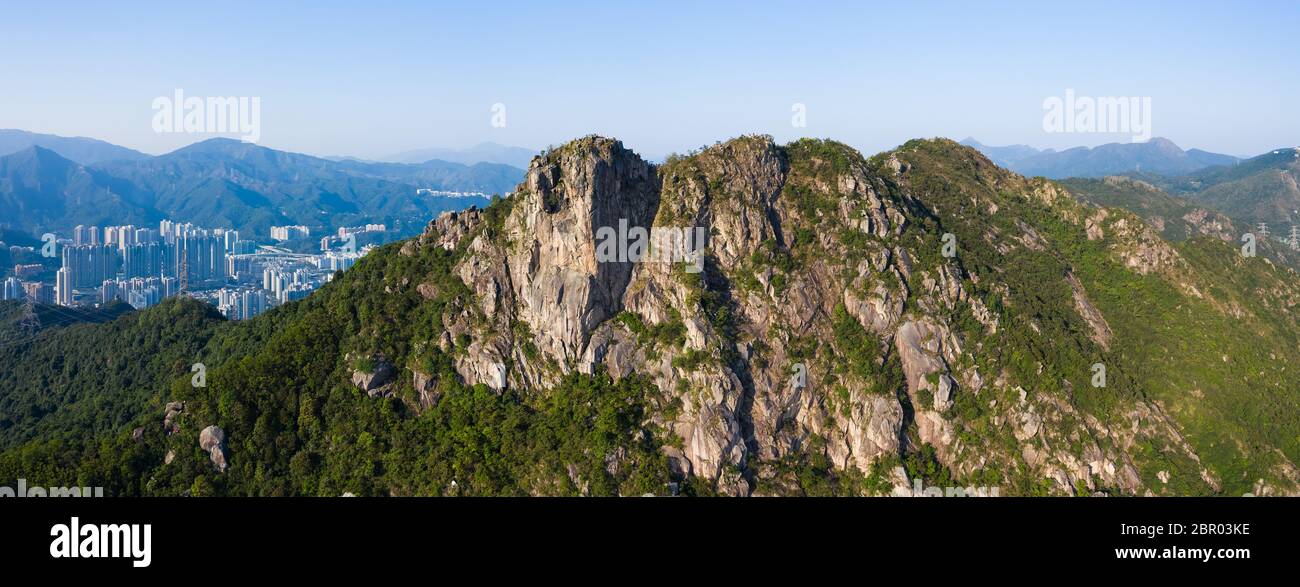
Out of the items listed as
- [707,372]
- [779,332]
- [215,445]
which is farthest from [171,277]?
[779,332]

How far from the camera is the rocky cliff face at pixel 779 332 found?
2092 inches

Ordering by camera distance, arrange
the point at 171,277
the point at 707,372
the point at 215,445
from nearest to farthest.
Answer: the point at 215,445
the point at 707,372
the point at 171,277

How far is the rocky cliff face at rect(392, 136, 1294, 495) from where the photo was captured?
53.1 m

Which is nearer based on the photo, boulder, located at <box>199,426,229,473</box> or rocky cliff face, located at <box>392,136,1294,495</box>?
boulder, located at <box>199,426,229,473</box>

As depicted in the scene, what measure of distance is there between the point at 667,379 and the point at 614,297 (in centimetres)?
710

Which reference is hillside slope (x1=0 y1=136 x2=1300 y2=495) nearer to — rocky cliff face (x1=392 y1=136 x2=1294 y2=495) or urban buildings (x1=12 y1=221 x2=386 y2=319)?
rocky cliff face (x1=392 y1=136 x2=1294 y2=495)

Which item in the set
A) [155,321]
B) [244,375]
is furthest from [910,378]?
[155,321]

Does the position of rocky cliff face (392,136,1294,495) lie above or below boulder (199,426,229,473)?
above

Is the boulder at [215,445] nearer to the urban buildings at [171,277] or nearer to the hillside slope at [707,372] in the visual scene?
the hillside slope at [707,372]

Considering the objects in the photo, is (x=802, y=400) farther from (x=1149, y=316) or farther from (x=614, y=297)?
(x=1149, y=316)

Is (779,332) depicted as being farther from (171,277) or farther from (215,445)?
(171,277)

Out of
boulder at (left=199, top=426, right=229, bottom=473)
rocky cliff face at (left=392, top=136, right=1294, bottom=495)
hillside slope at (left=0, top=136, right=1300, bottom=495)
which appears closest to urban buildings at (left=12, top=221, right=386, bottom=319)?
hillside slope at (left=0, top=136, right=1300, bottom=495)

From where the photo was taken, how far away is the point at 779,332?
56.0m

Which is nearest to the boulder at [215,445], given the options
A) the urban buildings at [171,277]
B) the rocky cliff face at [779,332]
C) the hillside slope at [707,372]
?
the hillside slope at [707,372]
